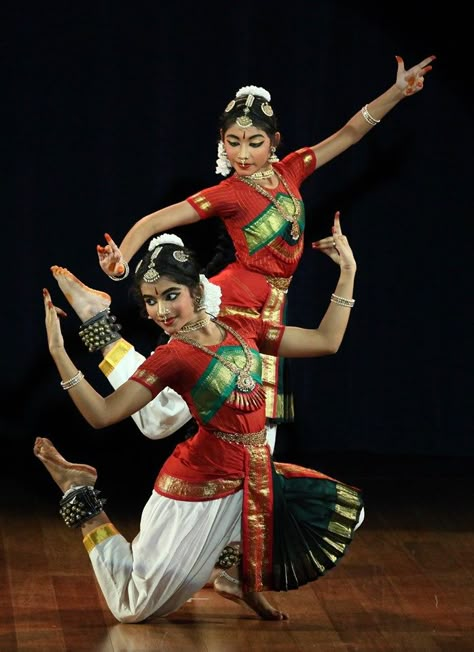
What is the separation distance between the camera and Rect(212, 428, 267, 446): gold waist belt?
3.69m

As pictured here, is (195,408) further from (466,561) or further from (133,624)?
(466,561)

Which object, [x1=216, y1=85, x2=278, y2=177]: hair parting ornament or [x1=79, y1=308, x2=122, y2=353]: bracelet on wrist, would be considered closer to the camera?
[x1=79, y1=308, x2=122, y2=353]: bracelet on wrist

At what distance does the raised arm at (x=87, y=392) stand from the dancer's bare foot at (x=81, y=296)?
24 cm

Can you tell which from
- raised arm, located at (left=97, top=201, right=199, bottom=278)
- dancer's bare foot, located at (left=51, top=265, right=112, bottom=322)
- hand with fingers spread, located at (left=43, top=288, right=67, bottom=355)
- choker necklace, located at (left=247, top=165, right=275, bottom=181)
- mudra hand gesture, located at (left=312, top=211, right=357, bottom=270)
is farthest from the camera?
choker necklace, located at (left=247, top=165, right=275, bottom=181)

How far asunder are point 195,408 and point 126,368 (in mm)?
297

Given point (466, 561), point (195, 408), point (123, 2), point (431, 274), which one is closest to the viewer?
point (195, 408)

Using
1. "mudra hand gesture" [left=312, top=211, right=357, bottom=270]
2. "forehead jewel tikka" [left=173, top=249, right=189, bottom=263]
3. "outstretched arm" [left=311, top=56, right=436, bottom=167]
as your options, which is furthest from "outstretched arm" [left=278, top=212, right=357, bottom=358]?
"outstretched arm" [left=311, top=56, right=436, bottom=167]

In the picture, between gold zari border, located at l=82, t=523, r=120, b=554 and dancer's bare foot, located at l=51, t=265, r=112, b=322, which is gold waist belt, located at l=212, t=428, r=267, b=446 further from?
dancer's bare foot, located at l=51, t=265, r=112, b=322

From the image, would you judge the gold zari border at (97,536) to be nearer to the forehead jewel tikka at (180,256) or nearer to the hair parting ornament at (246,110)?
the forehead jewel tikka at (180,256)

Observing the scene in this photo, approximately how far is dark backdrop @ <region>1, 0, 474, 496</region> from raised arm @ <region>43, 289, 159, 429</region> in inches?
64.8

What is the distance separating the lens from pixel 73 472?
12.3ft

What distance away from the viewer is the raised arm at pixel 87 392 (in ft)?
11.6

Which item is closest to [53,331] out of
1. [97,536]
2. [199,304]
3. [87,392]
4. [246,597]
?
[87,392]

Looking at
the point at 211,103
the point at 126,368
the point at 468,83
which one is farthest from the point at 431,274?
the point at 126,368
